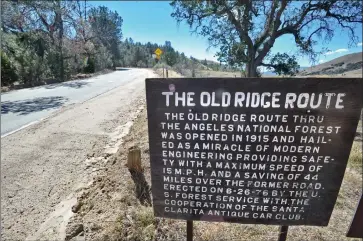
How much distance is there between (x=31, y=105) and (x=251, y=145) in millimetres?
11409

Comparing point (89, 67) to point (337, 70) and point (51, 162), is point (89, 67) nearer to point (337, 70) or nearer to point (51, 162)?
point (51, 162)

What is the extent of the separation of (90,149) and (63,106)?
19.4 feet

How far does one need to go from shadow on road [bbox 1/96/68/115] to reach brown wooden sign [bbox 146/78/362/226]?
917cm

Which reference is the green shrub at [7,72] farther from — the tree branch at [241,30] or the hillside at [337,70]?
the hillside at [337,70]

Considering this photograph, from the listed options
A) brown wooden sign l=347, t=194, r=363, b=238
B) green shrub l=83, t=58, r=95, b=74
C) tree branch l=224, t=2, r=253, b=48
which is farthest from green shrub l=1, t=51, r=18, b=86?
brown wooden sign l=347, t=194, r=363, b=238

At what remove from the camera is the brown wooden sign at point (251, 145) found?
68.4 inches

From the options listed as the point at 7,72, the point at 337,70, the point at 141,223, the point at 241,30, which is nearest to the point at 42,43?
the point at 7,72

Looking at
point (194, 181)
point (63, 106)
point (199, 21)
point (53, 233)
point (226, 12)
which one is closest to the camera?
point (194, 181)

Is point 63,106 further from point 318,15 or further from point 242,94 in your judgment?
point 318,15

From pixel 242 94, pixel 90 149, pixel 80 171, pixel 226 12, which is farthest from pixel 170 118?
pixel 226 12

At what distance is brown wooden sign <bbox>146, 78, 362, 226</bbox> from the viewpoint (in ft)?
5.70

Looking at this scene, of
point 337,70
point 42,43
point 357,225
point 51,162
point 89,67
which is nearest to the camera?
point 357,225

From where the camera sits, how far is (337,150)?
182cm

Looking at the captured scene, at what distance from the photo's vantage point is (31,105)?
10.7 meters
